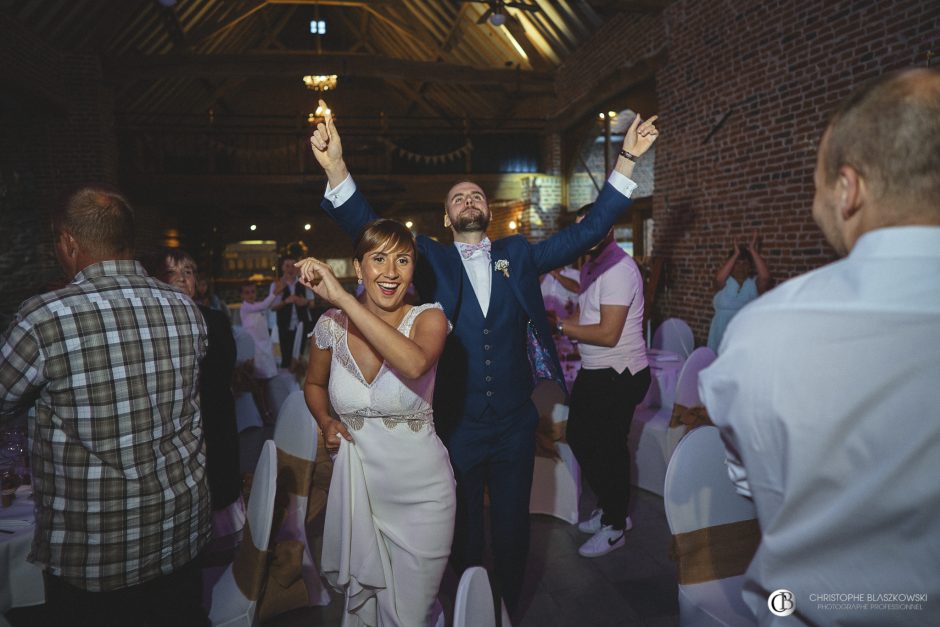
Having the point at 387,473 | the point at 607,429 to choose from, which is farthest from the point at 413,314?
the point at 607,429

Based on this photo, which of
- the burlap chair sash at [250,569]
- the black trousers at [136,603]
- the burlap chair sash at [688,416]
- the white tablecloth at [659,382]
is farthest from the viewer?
the white tablecloth at [659,382]

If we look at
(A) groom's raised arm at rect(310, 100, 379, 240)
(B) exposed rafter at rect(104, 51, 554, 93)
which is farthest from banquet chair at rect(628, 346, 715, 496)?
(B) exposed rafter at rect(104, 51, 554, 93)

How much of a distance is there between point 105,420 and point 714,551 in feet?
6.25

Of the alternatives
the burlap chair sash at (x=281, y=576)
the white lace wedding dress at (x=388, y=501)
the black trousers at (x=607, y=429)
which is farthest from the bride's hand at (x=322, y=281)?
the black trousers at (x=607, y=429)

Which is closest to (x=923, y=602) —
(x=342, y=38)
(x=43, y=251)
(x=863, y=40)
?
(x=863, y=40)

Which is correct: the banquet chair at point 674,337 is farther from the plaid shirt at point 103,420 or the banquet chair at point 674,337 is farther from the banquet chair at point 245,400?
the plaid shirt at point 103,420

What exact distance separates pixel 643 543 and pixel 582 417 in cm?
83

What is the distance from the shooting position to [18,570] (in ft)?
5.90

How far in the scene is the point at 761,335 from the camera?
2.55 ft

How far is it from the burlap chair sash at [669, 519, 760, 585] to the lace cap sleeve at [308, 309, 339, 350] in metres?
1.30

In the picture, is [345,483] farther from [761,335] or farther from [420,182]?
[420,182]

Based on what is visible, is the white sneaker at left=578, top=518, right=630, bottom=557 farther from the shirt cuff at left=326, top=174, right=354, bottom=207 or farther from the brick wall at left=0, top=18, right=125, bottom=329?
the brick wall at left=0, top=18, right=125, bottom=329

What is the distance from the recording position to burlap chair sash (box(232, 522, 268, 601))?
2.01 meters

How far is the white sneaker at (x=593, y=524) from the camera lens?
10.5ft
